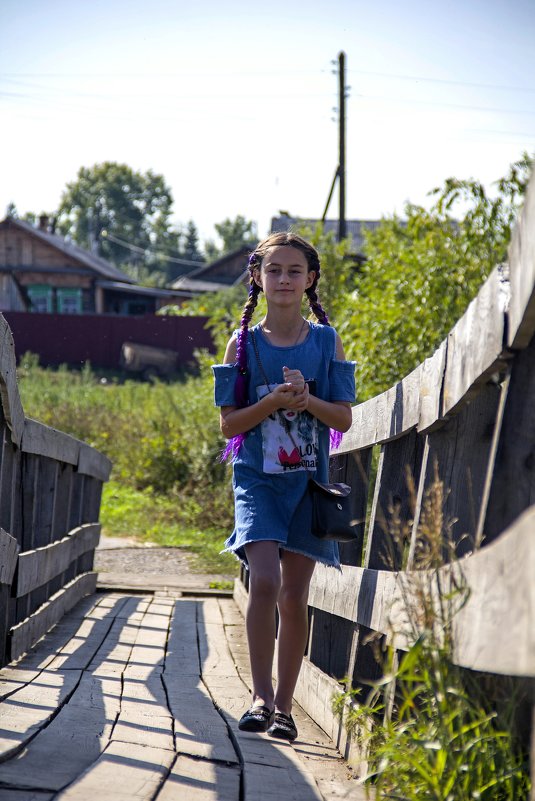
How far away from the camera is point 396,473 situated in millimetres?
3209

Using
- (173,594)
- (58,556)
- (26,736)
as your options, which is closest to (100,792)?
(26,736)

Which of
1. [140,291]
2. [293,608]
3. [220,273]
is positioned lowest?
[293,608]

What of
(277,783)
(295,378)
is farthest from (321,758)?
(295,378)

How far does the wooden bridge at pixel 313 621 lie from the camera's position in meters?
1.87

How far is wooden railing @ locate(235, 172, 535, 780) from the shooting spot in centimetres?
168

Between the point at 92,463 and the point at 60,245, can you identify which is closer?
the point at 92,463

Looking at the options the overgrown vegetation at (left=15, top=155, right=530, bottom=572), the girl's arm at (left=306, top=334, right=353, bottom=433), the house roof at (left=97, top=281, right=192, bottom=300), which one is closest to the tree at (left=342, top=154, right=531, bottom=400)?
the overgrown vegetation at (left=15, top=155, right=530, bottom=572)

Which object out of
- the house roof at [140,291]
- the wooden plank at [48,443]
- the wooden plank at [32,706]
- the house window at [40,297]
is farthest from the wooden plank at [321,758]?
the house window at [40,297]

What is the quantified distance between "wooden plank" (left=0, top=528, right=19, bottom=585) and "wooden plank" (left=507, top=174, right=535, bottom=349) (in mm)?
2609

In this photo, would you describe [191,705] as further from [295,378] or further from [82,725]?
[295,378]

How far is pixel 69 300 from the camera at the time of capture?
47875mm

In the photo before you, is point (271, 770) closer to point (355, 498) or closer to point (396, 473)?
point (396, 473)

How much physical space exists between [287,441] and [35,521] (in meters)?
2.22

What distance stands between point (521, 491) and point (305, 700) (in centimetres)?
206
